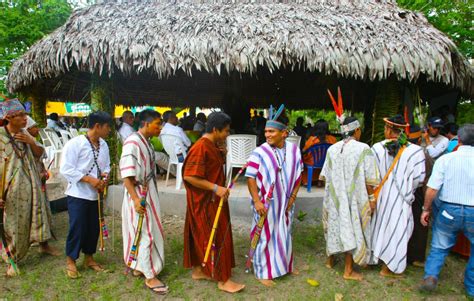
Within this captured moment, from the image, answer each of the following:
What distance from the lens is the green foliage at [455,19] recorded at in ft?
27.1

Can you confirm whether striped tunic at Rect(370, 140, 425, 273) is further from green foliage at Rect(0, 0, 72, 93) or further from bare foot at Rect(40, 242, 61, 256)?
green foliage at Rect(0, 0, 72, 93)

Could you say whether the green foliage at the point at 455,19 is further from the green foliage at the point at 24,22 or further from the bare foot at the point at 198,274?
the green foliage at the point at 24,22

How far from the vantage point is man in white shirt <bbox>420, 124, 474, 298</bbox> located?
2939mm

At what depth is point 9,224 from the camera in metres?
3.37

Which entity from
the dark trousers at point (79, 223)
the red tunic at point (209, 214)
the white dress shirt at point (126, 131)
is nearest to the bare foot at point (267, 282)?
the red tunic at point (209, 214)

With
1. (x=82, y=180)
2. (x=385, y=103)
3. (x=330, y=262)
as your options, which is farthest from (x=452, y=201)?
(x=82, y=180)

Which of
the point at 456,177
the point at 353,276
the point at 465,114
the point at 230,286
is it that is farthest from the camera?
the point at 465,114

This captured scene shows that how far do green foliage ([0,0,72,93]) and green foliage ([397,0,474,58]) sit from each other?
9.53 meters

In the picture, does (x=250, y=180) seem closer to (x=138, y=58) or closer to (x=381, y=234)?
(x=381, y=234)

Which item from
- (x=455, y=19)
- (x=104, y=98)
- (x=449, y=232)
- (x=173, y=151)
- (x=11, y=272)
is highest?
(x=455, y=19)

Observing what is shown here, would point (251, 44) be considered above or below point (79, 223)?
above

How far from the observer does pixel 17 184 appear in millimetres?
3400

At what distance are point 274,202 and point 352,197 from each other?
2.54 ft

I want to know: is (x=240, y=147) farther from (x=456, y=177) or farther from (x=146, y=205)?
(x=456, y=177)
